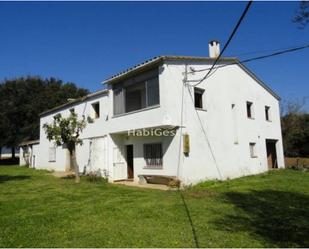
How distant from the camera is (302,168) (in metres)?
23.5

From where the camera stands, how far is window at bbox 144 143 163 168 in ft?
52.3

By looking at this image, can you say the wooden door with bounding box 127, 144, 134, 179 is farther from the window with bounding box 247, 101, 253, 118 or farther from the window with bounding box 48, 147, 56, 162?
the window with bounding box 48, 147, 56, 162

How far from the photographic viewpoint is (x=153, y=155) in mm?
16375

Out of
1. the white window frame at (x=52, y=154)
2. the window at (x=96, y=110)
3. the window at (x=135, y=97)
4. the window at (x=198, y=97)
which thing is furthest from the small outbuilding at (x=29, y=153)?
the window at (x=198, y=97)

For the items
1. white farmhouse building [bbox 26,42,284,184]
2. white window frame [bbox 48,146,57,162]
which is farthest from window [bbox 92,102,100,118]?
white window frame [bbox 48,146,57,162]

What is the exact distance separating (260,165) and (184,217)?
1388 centimetres

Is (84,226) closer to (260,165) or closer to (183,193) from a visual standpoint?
(183,193)

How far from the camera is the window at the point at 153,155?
52.3ft

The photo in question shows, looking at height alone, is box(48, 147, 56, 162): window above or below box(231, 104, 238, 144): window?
below

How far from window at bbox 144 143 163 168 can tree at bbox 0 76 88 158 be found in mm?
30262

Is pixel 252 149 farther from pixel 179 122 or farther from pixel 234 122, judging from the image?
pixel 179 122

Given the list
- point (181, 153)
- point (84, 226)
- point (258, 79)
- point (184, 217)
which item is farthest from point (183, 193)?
point (258, 79)

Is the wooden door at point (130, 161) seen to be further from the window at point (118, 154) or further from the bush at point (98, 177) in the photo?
the bush at point (98, 177)

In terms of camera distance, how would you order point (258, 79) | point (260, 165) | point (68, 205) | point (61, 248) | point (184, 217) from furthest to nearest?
point (258, 79), point (260, 165), point (68, 205), point (184, 217), point (61, 248)
